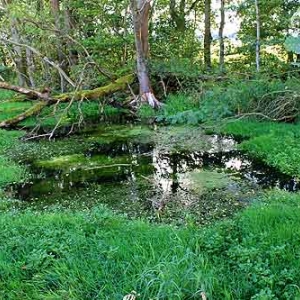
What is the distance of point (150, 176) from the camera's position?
740 cm

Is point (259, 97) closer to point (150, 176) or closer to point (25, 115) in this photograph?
point (150, 176)

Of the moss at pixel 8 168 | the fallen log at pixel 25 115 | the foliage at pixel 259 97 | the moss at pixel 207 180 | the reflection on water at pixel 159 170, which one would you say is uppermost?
the foliage at pixel 259 97

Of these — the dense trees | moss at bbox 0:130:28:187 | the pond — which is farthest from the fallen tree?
the pond

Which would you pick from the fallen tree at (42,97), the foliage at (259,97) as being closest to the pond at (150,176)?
the foliage at (259,97)

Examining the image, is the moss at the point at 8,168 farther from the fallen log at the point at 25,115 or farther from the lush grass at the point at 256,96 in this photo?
the lush grass at the point at 256,96

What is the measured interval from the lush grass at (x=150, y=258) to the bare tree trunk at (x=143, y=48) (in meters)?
9.21

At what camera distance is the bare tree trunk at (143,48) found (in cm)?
1323

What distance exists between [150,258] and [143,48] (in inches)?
432

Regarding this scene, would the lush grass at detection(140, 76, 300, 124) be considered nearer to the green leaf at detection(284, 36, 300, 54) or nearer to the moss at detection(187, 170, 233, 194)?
the moss at detection(187, 170, 233, 194)

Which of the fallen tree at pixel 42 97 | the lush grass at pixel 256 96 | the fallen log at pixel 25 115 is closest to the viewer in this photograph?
the lush grass at pixel 256 96

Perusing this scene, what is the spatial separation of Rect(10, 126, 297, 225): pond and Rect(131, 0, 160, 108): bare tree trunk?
3450mm

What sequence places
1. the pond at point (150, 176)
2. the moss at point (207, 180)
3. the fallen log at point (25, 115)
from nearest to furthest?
the pond at point (150, 176) → the moss at point (207, 180) → the fallen log at point (25, 115)

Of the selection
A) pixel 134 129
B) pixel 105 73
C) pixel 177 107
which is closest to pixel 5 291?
pixel 134 129

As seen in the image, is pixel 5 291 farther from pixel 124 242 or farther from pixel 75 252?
pixel 124 242
